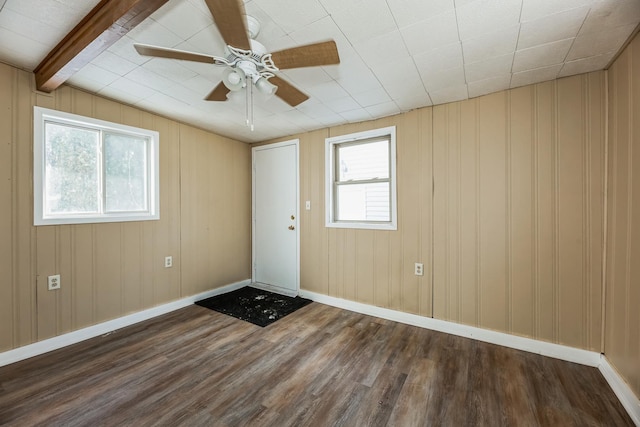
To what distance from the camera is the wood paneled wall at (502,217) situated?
2039 mm

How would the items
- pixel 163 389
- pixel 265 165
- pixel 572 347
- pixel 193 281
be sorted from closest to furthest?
1. pixel 163 389
2. pixel 572 347
3. pixel 193 281
4. pixel 265 165

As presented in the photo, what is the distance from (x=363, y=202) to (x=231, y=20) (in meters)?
2.33

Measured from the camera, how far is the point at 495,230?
237cm

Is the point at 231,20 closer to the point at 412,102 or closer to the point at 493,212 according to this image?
the point at 412,102

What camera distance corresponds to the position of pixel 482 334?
240 cm

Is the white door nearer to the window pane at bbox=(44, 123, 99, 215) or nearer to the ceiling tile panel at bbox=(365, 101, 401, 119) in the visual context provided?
the ceiling tile panel at bbox=(365, 101, 401, 119)

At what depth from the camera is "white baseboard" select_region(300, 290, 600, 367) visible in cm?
204

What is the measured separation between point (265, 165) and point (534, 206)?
10.6 ft

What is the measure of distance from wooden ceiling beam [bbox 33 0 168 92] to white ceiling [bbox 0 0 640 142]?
50 mm

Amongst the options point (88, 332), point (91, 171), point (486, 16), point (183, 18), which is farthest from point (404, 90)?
point (88, 332)

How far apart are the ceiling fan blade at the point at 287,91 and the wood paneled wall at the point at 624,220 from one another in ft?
6.81

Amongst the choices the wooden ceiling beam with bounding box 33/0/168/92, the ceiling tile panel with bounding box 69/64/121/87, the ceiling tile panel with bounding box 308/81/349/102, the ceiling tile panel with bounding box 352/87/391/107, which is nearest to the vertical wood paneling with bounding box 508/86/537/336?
the ceiling tile panel with bounding box 352/87/391/107

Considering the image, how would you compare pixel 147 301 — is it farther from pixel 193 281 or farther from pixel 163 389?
pixel 163 389

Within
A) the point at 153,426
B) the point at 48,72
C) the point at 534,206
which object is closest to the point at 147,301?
the point at 153,426
